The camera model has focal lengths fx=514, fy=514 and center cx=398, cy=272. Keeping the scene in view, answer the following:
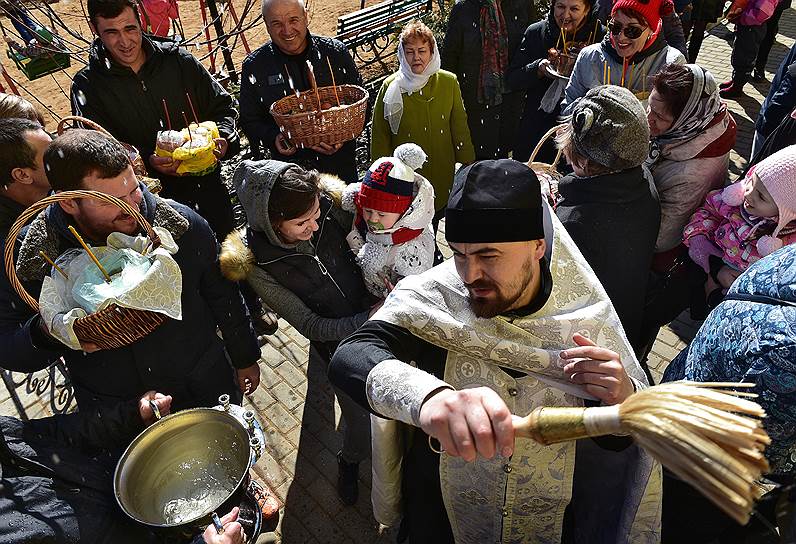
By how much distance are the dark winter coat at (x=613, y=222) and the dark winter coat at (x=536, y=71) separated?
2.45m

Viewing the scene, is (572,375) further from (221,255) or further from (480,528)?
(221,255)

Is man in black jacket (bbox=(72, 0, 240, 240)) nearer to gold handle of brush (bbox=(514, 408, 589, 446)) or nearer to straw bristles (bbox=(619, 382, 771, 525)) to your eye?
gold handle of brush (bbox=(514, 408, 589, 446))

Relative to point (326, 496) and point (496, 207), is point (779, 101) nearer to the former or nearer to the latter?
point (496, 207)

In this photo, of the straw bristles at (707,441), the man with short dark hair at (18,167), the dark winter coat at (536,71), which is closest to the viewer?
the straw bristles at (707,441)

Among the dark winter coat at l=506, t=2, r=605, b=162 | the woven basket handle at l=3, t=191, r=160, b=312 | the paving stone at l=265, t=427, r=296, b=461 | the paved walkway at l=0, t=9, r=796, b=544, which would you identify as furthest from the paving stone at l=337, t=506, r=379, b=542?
the dark winter coat at l=506, t=2, r=605, b=162

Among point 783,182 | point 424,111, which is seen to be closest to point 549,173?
point 783,182

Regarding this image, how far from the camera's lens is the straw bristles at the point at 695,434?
115 cm

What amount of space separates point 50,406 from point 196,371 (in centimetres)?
220

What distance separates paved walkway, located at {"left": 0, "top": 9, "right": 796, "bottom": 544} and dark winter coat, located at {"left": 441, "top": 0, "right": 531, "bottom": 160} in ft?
9.39

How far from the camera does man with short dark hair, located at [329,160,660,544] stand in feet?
5.43

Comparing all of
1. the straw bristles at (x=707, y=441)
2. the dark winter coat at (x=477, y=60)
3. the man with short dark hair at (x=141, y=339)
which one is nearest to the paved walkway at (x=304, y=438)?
the man with short dark hair at (x=141, y=339)

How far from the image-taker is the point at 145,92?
4012 millimetres

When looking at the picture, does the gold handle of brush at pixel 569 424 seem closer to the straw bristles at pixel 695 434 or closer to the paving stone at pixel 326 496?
the straw bristles at pixel 695 434

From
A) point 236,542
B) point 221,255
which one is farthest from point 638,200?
point 236,542
